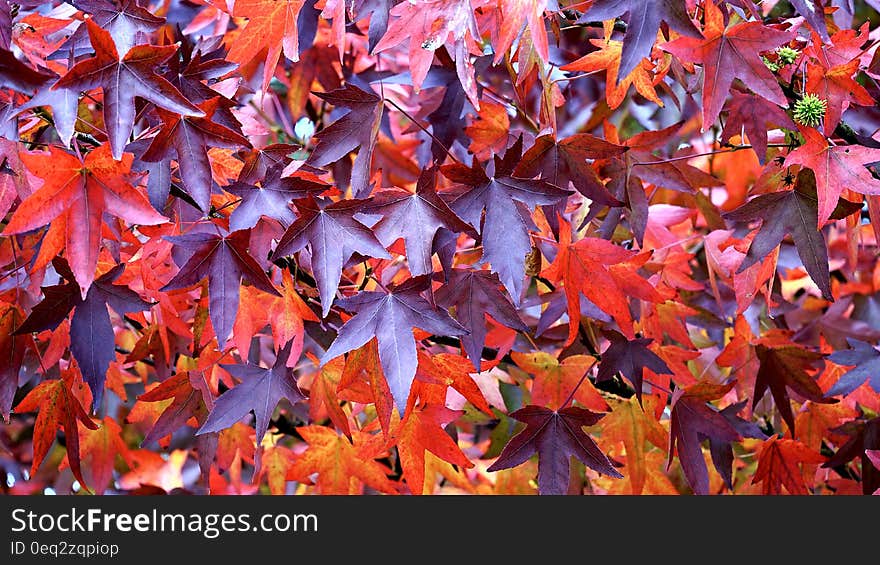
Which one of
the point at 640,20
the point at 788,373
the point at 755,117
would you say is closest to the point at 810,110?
the point at 755,117

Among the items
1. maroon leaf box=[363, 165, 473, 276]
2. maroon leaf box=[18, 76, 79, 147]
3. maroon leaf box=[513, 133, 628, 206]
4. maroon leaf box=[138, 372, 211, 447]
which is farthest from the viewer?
maroon leaf box=[138, 372, 211, 447]

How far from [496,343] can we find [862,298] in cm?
111

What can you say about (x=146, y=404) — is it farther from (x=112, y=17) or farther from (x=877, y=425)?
(x=877, y=425)

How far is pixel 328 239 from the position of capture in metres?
0.98

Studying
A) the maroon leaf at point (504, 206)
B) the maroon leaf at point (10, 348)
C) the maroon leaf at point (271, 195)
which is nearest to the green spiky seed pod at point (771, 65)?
the maroon leaf at point (504, 206)

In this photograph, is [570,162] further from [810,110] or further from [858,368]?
[858,368]

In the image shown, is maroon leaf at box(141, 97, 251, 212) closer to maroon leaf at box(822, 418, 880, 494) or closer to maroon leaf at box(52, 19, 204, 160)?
maroon leaf at box(52, 19, 204, 160)

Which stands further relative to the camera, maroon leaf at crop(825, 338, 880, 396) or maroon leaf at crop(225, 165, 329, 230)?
maroon leaf at crop(825, 338, 880, 396)

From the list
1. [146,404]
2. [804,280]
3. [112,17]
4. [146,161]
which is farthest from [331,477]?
[804,280]

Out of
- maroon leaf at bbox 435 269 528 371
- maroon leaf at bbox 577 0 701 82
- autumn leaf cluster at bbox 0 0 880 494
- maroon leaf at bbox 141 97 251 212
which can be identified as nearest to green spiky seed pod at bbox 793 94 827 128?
autumn leaf cluster at bbox 0 0 880 494

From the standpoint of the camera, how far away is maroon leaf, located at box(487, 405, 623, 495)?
1.15 meters

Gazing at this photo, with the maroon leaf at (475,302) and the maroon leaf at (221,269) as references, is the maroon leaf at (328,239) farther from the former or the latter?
the maroon leaf at (475,302)

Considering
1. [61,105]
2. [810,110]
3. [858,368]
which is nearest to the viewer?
[61,105]

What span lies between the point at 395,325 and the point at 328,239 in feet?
0.42
